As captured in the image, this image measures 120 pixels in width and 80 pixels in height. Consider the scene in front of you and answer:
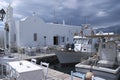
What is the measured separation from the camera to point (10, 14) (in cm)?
2270

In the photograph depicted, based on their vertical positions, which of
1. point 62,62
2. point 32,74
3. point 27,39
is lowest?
point 62,62

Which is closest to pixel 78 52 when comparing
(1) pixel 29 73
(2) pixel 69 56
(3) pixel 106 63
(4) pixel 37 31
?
(2) pixel 69 56

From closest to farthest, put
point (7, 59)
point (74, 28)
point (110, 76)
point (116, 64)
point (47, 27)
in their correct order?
1. point (7, 59)
2. point (110, 76)
3. point (116, 64)
4. point (47, 27)
5. point (74, 28)

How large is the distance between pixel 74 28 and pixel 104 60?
17678mm

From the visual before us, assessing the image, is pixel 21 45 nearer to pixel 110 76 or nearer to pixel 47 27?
pixel 47 27

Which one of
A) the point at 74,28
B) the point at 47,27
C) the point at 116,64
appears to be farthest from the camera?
the point at 74,28

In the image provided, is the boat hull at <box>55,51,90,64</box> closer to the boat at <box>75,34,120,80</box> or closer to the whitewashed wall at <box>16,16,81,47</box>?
the boat at <box>75,34,120,80</box>

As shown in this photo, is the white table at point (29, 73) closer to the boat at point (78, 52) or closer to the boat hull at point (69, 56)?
the boat at point (78, 52)

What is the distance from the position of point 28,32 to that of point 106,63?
47.2 ft

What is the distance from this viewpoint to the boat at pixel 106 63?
984 cm

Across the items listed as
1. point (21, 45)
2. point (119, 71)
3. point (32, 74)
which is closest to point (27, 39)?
point (21, 45)

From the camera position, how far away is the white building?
72.8ft

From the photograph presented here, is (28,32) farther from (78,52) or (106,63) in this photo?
(106,63)

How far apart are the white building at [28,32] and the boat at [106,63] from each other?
40.9 ft
